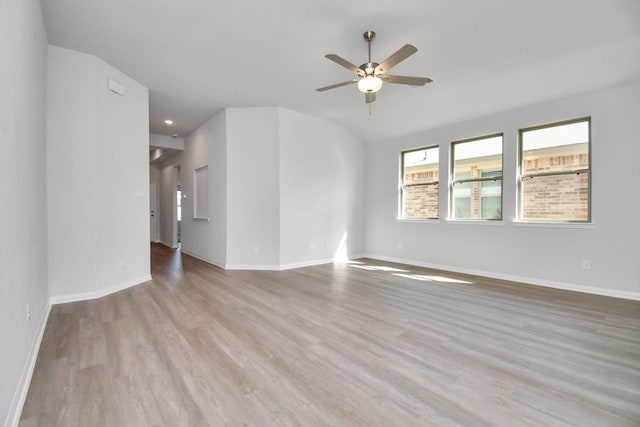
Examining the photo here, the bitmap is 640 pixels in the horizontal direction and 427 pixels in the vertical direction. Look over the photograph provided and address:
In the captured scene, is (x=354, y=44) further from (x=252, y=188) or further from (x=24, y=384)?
(x=24, y=384)

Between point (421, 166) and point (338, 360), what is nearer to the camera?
point (338, 360)

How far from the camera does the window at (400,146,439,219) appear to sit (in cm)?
554

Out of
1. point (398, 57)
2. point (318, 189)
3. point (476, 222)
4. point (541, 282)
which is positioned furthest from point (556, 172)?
point (318, 189)

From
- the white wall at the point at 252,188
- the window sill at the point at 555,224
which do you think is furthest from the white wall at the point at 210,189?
the window sill at the point at 555,224

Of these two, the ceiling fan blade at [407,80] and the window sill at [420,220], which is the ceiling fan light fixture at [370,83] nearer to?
the ceiling fan blade at [407,80]

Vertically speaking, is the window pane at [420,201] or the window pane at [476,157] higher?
the window pane at [476,157]

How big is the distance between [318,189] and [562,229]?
3.89 metres

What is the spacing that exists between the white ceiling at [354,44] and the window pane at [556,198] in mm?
1195

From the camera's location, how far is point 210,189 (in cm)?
566

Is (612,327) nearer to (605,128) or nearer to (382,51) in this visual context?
(605,128)

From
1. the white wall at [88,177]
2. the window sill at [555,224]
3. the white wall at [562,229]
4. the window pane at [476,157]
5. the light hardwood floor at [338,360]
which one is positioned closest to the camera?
the light hardwood floor at [338,360]

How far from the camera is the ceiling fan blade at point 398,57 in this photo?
7.72 ft

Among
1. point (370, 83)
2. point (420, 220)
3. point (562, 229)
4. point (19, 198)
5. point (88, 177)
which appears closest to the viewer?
point (19, 198)

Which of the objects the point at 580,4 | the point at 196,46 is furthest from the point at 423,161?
the point at 196,46
